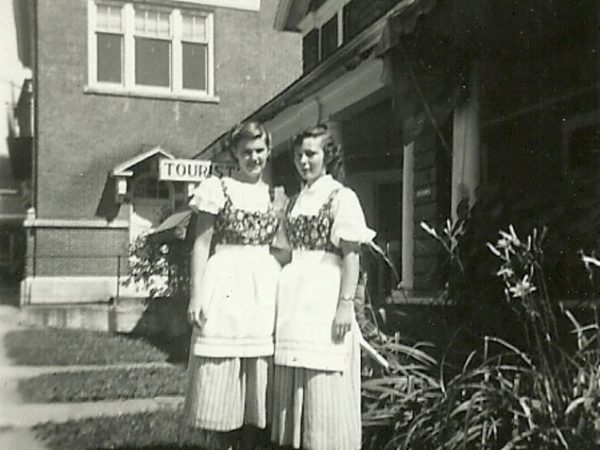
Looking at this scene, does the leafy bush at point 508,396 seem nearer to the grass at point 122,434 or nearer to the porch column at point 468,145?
the porch column at point 468,145

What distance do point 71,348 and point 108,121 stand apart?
1843 mm

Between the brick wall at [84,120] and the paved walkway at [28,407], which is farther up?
the brick wall at [84,120]

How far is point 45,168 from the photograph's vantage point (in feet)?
17.0

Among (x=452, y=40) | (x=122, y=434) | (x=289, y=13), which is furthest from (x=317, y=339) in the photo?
(x=289, y=13)

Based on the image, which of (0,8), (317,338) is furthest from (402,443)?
(0,8)

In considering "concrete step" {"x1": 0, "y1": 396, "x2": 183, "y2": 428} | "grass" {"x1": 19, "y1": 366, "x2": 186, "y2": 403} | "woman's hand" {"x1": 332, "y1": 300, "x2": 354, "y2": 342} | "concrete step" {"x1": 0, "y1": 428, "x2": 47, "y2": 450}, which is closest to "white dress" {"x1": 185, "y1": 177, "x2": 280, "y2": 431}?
"woman's hand" {"x1": 332, "y1": 300, "x2": 354, "y2": 342}

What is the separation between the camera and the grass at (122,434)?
3502 millimetres

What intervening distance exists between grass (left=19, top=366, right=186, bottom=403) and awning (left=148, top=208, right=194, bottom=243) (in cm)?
104

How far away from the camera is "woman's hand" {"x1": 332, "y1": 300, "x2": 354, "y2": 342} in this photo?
2689 mm

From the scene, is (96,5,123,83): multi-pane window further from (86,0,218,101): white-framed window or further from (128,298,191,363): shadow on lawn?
(128,298,191,363): shadow on lawn

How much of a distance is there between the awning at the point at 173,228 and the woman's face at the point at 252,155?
2.12 meters

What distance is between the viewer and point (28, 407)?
4227 millimetres

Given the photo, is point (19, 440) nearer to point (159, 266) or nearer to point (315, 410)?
point (315, 410)

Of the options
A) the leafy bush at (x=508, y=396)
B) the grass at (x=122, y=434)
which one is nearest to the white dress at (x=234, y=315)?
the leafy bush at (x=508, y=396)
